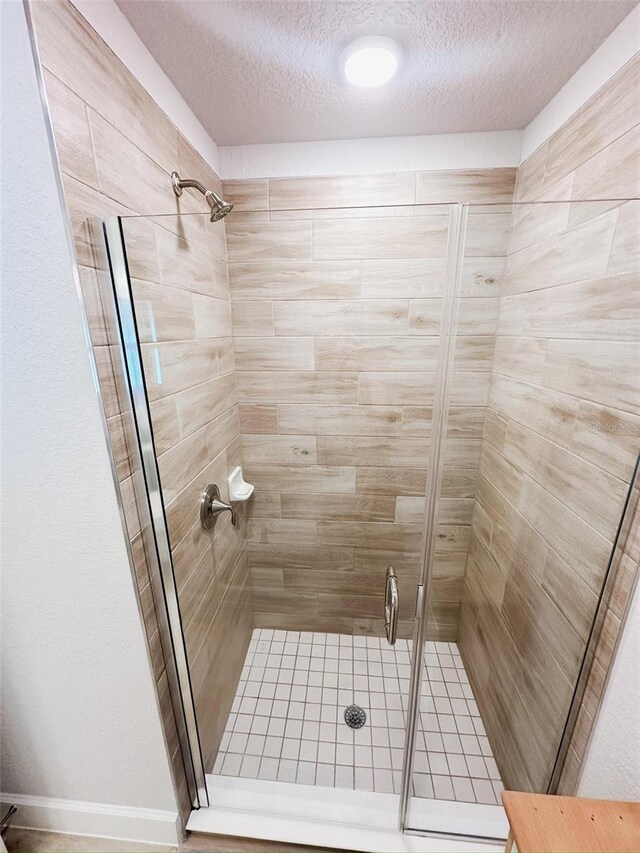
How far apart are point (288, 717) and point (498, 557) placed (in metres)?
1.13

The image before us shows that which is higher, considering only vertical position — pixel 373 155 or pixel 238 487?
pixel 373 155

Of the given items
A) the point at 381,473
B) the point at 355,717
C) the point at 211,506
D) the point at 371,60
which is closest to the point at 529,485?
the point at 381,473

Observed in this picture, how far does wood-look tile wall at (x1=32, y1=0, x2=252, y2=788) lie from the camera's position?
66 cm

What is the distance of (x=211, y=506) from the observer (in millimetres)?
1218

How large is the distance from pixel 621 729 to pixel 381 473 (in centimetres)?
98

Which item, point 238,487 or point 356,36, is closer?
point 356,36

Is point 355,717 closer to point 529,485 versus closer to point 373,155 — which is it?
point 529,485

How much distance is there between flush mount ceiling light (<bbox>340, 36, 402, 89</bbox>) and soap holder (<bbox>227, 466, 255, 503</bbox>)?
4.62 ft

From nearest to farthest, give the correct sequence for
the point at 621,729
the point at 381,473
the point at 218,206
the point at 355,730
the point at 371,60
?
the point at 621,729 → the point at 371,60 → the point at 218,206 → the point at 355,730 → the point at 381,473

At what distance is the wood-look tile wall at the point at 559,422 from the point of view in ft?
2.65

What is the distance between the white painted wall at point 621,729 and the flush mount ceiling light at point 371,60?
151 cm

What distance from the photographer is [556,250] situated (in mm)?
956

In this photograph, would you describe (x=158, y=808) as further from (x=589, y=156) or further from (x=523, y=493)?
(x=589, y=156)

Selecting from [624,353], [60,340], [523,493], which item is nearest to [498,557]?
[523,493]
